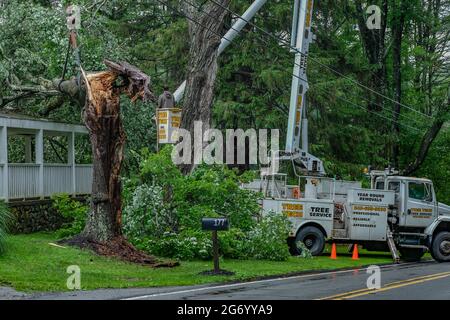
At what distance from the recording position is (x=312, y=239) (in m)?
26.2

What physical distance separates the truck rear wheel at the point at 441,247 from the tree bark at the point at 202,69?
890cm

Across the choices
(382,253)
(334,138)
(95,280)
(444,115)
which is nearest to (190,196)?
(95,280)

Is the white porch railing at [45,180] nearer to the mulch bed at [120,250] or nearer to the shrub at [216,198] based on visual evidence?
the mulch bed at [120,250]

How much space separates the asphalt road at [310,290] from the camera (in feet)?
48.6

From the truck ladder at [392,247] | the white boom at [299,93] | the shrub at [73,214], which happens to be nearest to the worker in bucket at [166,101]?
the shrub at [73,214]

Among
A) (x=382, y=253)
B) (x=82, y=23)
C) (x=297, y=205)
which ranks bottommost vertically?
(x=382, y=253)

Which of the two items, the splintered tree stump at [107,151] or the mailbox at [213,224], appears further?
the splintered tree stump at [107,151]

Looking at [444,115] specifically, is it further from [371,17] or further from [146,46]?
[146,46]

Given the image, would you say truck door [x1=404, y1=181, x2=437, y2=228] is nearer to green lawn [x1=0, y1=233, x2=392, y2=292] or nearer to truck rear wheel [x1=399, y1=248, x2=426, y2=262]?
truck rear wheel [x1=399, y1=248, x2=426, y2=262]

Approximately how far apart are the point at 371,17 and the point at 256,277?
70.7ft

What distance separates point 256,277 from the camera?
735 inches

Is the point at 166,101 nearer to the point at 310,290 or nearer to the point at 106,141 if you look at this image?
the point at 106,141
